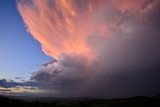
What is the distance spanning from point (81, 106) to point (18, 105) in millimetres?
49407

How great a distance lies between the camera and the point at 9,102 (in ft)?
602

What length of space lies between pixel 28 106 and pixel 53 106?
2315 cm

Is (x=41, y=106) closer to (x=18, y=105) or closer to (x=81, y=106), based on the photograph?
(x=18, y=105)

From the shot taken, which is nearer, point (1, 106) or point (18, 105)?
point (1, 106)

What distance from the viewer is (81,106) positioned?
190 m

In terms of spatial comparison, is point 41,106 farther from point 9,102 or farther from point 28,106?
point 9,102

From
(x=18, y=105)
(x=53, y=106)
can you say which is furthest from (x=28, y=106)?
(x=53, y=106)

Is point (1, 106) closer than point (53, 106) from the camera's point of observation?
Yes

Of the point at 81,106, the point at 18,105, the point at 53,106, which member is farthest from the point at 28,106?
the point at 81,106

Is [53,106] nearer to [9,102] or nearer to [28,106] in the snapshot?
[28,106]

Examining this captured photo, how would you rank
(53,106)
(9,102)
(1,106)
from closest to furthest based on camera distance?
(1,106)
(9,102)
(53,106)

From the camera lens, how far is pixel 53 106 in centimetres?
19538

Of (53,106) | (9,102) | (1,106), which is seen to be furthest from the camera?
(53,106)

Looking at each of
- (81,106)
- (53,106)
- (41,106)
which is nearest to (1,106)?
(41,106)
